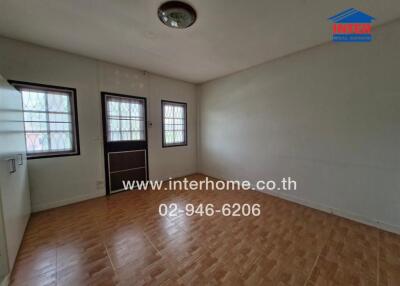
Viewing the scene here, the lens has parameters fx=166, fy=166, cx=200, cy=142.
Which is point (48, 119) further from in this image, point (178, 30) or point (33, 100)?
point (178, 30)

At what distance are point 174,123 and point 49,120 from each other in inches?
101

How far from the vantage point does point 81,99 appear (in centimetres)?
303

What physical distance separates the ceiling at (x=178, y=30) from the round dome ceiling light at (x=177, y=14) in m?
0.07

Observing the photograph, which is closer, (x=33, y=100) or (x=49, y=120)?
(x=33, y=100)

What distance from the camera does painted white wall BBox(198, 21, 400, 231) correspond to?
7.07 feet

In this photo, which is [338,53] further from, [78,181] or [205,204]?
[78,181]

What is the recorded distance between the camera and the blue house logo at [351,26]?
197cm

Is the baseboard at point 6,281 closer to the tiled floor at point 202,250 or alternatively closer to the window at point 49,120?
the tiled floor at point 202,250

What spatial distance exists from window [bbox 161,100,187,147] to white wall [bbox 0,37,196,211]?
0.67ft

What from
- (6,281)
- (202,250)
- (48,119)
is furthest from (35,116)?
(202,250)

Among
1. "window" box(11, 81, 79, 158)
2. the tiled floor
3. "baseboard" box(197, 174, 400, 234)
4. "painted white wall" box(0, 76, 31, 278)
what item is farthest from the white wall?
"baseboard" box(197, 174, 400, 234)

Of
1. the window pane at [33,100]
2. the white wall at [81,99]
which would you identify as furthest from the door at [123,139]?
the window pane at [33,100]

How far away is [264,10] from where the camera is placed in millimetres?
1875

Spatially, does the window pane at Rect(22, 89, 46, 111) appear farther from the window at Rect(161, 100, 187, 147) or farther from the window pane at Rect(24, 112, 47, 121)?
the window at Rect(161, 100, 187, 147)
